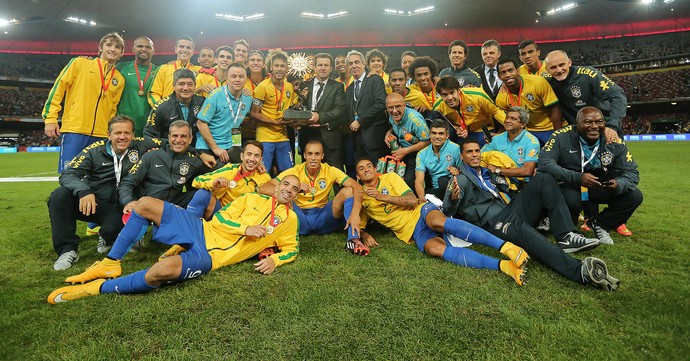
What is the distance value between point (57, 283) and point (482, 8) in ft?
92.4

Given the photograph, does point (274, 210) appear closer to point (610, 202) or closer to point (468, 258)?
point (468, 258)

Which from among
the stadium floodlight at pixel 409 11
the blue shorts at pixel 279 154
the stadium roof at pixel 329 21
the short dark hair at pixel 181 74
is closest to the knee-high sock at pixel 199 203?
the blue shorts at pixel 279 154

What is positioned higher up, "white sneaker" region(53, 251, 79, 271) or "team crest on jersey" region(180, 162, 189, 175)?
"team crest on jersey" region(180, 162, 189, 175)

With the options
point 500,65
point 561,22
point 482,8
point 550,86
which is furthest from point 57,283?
point 561,22

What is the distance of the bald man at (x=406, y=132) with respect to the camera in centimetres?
441

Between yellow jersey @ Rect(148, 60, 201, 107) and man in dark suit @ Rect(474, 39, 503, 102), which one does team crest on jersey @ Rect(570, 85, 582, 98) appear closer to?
man in dark suit @ Rect(474, 39, 503, 102)

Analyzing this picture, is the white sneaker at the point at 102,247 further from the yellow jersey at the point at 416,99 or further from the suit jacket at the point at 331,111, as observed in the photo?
the yellow jersey at the point at 416,99

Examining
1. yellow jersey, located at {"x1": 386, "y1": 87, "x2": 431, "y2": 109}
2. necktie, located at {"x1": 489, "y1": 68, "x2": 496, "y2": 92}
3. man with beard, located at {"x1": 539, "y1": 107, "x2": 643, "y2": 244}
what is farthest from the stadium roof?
man with beard, located at {"x1": 539, "y1": 107, "x2": 643, "y2": 244}

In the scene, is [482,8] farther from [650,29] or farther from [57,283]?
[57,283]

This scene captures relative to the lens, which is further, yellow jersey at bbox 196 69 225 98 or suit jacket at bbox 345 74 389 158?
yellow jersey at bbox 196 69 225 98

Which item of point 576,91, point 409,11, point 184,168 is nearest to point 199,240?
point 184,168

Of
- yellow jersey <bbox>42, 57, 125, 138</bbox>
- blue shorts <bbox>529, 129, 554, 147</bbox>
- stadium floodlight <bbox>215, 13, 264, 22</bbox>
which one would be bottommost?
blue shorts <bbox>529, 129, 554, 147</bbox>

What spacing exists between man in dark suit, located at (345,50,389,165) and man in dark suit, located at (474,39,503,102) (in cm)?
167

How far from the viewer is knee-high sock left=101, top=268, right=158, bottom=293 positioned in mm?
2387
